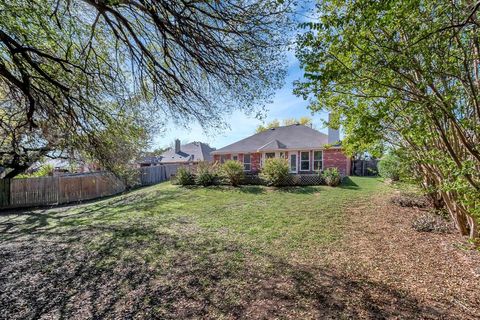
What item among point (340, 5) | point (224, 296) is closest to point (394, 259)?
point (224, 296)

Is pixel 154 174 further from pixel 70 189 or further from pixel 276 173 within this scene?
pixel 276 173

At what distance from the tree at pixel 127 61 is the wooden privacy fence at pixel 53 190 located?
20.9 feet

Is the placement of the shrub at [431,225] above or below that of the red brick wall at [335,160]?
below

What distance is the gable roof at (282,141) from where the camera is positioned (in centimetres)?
1916

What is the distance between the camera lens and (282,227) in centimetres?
A: 657

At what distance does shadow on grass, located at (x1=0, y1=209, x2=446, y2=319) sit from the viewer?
300cm

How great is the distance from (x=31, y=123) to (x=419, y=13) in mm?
8566

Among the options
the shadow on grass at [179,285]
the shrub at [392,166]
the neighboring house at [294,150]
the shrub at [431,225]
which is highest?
the neighboring house at [294,150]

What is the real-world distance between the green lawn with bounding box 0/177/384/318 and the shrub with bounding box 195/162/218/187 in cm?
544

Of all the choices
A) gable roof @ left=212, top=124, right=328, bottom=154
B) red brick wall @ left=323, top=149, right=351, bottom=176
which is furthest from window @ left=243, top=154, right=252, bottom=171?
red brick wall @ left=323, top=149, right=351, bottom=176

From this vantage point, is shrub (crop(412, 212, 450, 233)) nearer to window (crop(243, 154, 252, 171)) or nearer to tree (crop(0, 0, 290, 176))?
tree (crop(0, 0, 290, 176))

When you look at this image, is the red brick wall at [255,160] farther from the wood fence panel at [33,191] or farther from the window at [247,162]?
the wood fence panel at [33,191]

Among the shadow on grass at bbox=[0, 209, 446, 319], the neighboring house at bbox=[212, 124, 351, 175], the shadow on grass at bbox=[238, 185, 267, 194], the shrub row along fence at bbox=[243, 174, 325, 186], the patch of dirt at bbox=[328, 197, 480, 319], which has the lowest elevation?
the shadow on grass at bbox=[0, 209, 446, 319]

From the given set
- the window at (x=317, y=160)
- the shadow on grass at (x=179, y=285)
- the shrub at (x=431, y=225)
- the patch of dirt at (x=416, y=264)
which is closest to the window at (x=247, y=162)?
the window at (x=317, y=160)
